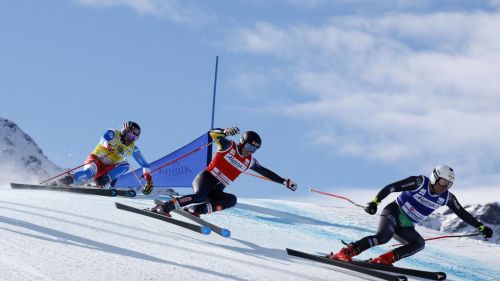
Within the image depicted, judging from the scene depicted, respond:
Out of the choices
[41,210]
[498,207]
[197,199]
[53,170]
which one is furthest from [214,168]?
[53,170]

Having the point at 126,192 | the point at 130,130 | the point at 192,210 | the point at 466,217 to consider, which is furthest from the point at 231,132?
the point at 130,130

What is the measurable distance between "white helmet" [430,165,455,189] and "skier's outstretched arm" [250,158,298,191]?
2414 millimetres

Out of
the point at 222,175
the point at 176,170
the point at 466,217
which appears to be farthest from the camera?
the point at 176,170

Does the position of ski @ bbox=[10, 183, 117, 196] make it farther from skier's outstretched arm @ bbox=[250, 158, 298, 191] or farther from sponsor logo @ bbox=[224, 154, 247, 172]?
skier's outstretched arm @ bbox=[250, 158, 298, 191]

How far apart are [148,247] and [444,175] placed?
3.88 m

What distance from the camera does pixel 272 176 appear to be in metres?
10.9

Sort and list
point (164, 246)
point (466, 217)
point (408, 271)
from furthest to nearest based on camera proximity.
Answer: point (466, 217), point (408, 271), point (164, 246)

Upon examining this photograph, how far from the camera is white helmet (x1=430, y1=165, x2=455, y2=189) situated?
29.7 feet

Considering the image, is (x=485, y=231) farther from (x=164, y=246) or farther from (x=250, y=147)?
(x=164, y=246)

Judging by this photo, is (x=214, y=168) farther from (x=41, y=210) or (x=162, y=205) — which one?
(x=41, y=210)

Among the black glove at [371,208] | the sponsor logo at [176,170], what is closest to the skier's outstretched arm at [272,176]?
the black glove at [371,208]

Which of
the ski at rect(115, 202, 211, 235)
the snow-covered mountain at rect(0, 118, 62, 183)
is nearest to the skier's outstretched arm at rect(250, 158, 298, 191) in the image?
the ski at rect(115, 202, 211, 235)

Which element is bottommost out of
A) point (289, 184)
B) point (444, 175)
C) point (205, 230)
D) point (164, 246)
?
point (164, 246)

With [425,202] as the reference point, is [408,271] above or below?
below
